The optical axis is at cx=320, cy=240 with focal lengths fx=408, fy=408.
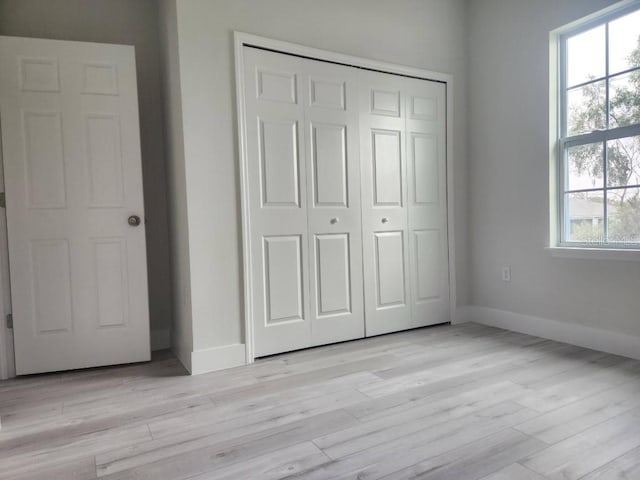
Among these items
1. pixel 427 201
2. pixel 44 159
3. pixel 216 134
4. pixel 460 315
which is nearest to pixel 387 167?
pixel 427 201

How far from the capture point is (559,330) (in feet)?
9.05

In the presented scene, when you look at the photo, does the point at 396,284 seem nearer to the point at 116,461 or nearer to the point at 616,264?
the point at 616,264

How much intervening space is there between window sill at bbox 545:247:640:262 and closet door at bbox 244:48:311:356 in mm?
1670

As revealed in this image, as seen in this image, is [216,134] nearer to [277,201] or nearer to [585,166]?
[277,201]

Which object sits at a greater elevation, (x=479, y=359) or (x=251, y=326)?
(x=251, y=326)

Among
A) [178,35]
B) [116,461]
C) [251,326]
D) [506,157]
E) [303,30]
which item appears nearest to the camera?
[116,461]

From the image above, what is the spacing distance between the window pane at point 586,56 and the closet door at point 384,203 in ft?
3.66

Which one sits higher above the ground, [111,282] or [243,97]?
[243,97]

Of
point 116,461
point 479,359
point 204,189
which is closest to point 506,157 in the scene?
point 479,359

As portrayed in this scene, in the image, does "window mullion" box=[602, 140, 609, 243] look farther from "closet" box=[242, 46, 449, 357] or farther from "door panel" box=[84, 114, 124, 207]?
"door panel" box=[84, 114, 124, 207]

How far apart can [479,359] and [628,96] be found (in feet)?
5.87

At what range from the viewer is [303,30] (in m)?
2.68

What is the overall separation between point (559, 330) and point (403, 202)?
4.52 feet

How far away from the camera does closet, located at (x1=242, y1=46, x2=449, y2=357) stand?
2576mm
